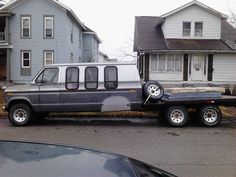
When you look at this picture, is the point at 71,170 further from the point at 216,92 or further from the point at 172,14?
the point at 172,14

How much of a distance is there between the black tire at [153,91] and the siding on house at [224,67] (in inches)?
Answer: 734

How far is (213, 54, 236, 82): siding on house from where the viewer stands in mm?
31266

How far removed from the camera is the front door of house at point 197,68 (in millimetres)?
31375

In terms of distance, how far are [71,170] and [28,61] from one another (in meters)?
32.1

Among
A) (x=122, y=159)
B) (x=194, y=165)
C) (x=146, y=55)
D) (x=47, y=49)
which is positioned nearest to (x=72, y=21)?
(x=47, y=49)

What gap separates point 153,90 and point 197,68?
18.6 metres

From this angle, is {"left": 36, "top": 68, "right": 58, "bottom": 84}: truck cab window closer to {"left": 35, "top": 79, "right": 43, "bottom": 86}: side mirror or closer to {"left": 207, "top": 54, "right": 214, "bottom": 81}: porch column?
{"left": 35, "top": 79, "right": 43, "bottom": 86}: side mirror

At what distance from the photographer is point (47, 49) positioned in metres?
33.6

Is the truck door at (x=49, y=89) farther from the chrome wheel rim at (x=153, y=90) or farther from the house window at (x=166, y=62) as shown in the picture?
→ the house window at (x=166, y=62)

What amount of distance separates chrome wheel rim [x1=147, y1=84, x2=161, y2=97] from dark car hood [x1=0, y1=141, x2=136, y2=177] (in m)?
10.8

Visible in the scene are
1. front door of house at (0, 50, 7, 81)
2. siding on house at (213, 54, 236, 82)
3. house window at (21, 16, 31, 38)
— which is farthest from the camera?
front door of house at (0, 50, 7, 81)

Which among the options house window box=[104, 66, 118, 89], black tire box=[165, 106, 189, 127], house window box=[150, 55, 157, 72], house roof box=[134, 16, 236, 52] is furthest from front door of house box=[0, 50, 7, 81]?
black tire box=[165, 106, 189, 127]

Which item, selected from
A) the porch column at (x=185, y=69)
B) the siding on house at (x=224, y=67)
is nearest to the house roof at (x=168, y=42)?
the siding on house at (x=224, y=67)

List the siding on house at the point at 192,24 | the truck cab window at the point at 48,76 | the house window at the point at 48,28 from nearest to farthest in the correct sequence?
the truck cab window at the point at 48,76 → the siding on house at the point at 192,24 → the house window at the point at 48,28
